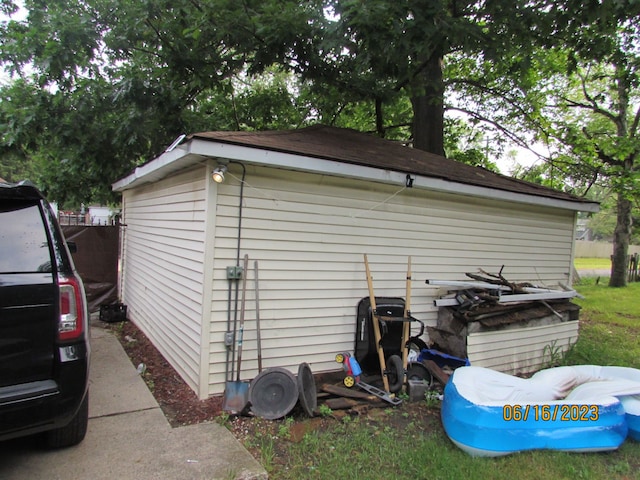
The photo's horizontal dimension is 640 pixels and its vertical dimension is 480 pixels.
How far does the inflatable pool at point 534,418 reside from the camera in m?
3.01

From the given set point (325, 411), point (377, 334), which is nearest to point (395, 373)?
point (377, 334)

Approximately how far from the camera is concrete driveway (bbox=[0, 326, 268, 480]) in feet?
8.39

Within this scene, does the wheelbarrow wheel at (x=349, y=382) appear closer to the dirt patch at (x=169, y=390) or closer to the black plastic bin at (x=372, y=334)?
the black plastic bin at (x=372, y=334)

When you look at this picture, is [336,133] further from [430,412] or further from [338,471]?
[338,471]

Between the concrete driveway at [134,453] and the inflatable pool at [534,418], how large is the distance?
161cm

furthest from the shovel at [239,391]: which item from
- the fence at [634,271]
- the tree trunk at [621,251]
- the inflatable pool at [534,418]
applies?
the fence at [634,271]

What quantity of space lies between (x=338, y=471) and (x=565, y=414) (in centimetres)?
190

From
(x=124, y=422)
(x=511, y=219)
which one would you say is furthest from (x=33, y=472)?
(x=511, y=219)

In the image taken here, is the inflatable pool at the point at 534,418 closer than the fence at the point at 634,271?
Yes

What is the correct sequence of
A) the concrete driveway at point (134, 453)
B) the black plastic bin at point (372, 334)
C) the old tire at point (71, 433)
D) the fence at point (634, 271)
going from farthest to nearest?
the fence at point (634, 271) < the black plastic bin at point (372, 334) < the old tire at point (71, 433) < the concrete driveway at point (134, 453)

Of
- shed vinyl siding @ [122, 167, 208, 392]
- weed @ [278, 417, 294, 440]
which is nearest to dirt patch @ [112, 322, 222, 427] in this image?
shed vinyl siding @ [122, 167, 208, 392]

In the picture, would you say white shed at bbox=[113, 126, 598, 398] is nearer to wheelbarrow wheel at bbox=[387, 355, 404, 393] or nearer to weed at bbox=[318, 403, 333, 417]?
wheelbarrow wheel at bbox=[387, 355, 404, 393]

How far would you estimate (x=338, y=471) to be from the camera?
2.75 meters

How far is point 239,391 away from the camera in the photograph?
3.65 meters
